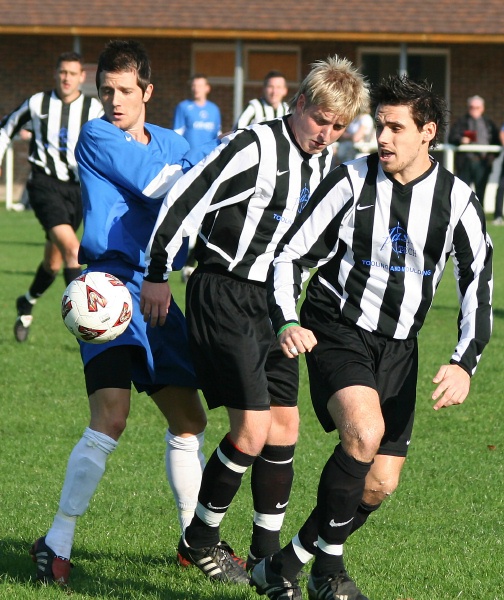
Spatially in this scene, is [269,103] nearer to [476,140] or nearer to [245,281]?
[476,140]

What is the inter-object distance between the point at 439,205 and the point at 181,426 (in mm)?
1456

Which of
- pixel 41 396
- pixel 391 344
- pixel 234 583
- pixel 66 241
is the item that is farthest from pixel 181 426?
pixel 66 241

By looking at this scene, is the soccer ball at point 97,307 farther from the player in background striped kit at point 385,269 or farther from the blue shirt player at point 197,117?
the blue shirt player at point 197,117

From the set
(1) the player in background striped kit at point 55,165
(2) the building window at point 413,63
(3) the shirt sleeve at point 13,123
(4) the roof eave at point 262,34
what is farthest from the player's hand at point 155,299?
(2) the building window at point 413,63

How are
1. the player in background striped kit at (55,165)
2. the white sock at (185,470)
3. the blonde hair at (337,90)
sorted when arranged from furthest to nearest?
1. the player in background striped kit at (55,165)
2. the white sock at (185,470)
3. the blonde hair at (337,90)

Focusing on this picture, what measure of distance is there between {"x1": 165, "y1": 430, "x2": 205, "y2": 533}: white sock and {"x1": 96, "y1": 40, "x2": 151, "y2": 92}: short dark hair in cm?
150

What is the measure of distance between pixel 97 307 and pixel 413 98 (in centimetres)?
146

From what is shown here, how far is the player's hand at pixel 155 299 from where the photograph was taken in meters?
4.55

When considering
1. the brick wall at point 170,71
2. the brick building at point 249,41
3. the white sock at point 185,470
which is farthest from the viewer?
the brick wall at point 170,71

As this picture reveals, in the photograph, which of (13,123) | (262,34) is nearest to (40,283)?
(13,123)

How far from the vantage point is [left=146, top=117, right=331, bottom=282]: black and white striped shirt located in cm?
454

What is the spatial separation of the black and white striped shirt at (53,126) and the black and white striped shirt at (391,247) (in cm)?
608

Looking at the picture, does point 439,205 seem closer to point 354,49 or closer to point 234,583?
point 234,583

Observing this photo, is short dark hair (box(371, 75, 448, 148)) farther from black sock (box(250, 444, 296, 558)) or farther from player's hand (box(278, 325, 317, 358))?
black sock (box(250, 444, 296, 558))
